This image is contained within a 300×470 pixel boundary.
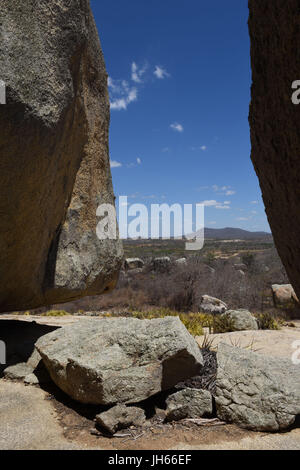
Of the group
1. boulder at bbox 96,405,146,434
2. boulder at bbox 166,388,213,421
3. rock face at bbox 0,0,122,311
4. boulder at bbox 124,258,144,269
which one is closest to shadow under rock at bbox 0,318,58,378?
rock face at bbox 0,0,122,311

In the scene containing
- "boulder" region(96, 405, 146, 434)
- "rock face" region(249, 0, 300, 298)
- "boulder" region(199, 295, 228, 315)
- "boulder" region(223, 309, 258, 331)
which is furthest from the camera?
"boulder" region(199, 295, 228, 315)

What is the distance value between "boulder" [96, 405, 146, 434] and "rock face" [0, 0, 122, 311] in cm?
217

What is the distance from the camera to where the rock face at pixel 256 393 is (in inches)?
133

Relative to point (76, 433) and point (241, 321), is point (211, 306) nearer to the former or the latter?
point (241, 321)

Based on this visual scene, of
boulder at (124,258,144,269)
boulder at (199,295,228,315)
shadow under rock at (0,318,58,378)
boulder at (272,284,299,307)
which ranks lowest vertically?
boulder at (199,295,228,315)

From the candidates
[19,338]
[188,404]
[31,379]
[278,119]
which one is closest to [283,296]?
[19,338]

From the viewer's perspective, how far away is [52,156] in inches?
163

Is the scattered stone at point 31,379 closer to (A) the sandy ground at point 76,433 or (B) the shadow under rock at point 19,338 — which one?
(A) the sandy ground at point 76,433

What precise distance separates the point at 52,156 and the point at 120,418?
2.87 metres

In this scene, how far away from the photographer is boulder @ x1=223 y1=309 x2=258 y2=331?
28.3ft

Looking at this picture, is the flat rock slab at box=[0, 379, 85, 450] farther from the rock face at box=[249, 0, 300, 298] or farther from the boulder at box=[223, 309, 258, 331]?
the boulder at box=[223, 309, 258, 331]

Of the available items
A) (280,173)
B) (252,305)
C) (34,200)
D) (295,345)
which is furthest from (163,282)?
(280,173)

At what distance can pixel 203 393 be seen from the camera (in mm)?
3678
